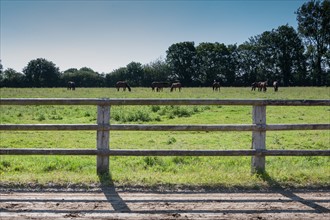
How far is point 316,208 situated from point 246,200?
3.29ft

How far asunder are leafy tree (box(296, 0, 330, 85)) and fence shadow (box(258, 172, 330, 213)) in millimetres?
90408

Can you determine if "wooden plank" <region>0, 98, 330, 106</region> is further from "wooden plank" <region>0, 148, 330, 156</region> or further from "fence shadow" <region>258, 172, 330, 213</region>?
"fence shadow" <region>258, 172, 330, 213</region>

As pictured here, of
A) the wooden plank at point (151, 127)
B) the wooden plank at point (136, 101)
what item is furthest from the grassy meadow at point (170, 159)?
the wooden plank at point (136, 101)

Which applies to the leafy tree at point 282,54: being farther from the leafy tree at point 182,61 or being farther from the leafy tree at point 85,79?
the leafy tree at point 85,79

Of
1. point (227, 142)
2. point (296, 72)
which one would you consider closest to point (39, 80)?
point (296, 72)

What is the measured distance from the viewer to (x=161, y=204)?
552 cm

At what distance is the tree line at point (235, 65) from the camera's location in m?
92.2

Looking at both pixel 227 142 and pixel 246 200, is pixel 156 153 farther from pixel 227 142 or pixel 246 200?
pixel 227 142

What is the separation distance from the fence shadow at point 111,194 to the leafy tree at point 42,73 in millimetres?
122043

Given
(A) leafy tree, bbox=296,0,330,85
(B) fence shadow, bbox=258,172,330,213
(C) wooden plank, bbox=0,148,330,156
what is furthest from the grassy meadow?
(A) leafy tree, bbox=296,0,330,85

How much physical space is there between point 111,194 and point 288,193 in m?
2.93

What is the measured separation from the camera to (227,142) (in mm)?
14297

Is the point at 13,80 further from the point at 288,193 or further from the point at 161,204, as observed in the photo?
the point at 288,193

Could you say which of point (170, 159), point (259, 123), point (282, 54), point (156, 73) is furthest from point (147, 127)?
point (156, 73)
